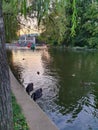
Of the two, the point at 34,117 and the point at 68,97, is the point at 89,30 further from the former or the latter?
the point at 34,117

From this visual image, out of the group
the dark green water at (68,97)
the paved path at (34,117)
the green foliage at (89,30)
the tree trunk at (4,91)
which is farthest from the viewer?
the green foliage at (89,30)

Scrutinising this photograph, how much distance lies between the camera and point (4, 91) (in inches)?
120

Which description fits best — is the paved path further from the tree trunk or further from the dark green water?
the tree trunk

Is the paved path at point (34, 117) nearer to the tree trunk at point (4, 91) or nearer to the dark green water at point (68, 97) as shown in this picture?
the dark green water at point (68, 97)

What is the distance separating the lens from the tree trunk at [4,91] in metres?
2.89

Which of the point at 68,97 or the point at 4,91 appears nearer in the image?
the point at 4,91

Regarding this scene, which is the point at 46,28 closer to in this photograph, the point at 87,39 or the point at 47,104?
the point at 47,104

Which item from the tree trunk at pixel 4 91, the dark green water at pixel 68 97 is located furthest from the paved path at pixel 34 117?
the tree trunk at pixel 4 91

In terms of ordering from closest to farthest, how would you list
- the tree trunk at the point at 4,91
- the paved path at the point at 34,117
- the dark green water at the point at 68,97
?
1. the tree trunk at the point at 4,91
2. the paved path at the point at 34,117
3. the dark green water at the point at 68,97

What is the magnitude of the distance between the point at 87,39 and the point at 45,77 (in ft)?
87.0

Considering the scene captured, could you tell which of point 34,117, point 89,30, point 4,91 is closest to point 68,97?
point 34,117

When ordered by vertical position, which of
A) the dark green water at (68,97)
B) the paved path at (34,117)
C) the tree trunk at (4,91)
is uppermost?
the tree trunk at (4,91)

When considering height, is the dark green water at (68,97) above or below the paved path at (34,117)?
below

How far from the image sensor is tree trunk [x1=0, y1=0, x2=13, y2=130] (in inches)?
114
